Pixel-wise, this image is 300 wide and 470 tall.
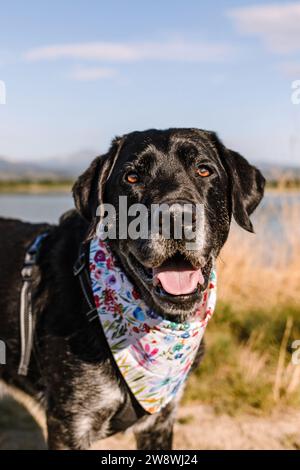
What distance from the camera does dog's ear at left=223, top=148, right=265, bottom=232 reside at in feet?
12.1

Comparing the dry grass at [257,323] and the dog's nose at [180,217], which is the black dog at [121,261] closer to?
the dog's nose at [180,217]

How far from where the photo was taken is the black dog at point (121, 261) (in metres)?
3.40

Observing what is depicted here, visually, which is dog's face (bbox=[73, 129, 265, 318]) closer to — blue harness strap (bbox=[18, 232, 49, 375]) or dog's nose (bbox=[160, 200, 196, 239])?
dog's nose (bbox=[160, 200, 196, 239])

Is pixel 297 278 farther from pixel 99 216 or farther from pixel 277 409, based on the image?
pixel 99 216

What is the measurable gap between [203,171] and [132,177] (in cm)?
42

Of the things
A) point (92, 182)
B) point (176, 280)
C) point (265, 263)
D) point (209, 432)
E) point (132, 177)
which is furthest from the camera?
point (265, 263)

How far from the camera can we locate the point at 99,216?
11.8 ft

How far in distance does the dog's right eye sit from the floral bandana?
464 mm

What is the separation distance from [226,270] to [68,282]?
16.9 ft

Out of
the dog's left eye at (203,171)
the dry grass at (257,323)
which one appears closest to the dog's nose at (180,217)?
the dog's left eye at (203,171)

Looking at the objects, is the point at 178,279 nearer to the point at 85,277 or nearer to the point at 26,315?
the point at 85,277

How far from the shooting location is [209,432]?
16.0 feet

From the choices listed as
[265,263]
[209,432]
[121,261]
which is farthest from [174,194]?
[265,263]

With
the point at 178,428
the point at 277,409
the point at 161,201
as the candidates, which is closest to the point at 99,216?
the point at 161,201
